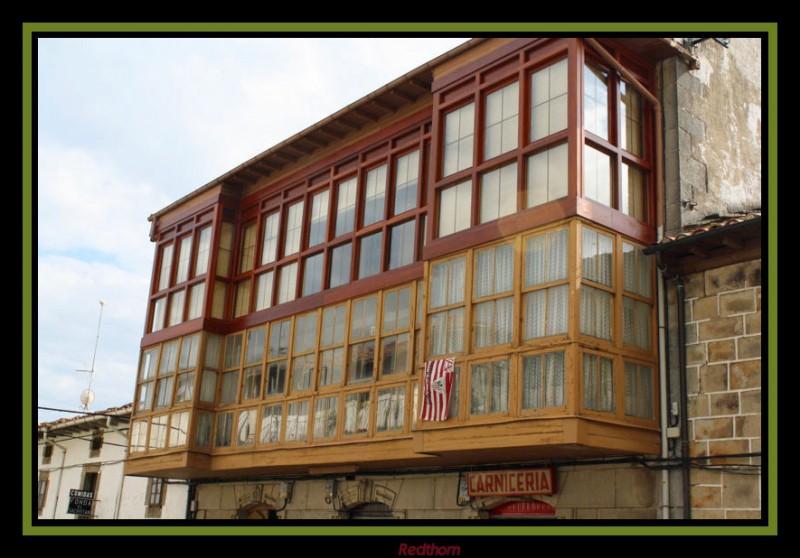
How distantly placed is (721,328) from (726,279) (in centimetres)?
80

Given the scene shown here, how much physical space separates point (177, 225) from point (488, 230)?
12691 millimetres

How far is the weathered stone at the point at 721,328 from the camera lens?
1353 cm

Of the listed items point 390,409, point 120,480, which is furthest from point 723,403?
point 120,480

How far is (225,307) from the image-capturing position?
904 inches

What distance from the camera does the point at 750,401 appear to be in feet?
42.9

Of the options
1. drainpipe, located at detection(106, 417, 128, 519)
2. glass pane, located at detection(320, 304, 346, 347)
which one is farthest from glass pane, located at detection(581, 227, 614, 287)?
drainpipe, located at detection(106, 417, 128, 519)

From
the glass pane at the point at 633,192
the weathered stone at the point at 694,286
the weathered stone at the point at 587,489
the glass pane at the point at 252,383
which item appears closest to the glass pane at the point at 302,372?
the glass pane at the point at 252,383

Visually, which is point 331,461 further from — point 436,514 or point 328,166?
point 328,166

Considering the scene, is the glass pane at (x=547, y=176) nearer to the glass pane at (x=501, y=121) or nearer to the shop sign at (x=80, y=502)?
the glass pane at (x=501, y=121)

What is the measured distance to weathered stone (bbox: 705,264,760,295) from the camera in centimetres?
1367

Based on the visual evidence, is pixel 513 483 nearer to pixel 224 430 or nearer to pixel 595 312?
pixel 595 312
